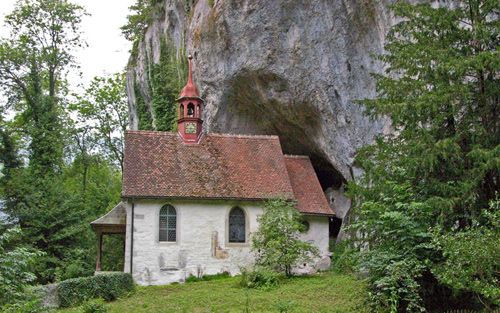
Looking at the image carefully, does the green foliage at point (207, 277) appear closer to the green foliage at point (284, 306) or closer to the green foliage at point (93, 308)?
the green foliage at point (93, 308)

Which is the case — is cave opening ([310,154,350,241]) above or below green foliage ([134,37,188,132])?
below

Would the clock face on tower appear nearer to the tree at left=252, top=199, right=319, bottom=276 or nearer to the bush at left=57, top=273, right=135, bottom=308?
the tree at left=252, top=199, right=319, bottom=276

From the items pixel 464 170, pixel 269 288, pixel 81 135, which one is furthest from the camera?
pixel 81 135

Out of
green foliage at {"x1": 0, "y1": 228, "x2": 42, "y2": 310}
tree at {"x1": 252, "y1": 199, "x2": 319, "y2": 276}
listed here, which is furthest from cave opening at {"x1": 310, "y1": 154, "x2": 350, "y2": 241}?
green foliage at {"x1": 0, "y1": 228, "x2": 42, "y2": 310}

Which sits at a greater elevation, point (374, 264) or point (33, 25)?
point (33, 25)

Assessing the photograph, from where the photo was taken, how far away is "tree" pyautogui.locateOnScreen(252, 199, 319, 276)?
19109 mm

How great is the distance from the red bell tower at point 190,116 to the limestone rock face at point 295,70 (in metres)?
1.85

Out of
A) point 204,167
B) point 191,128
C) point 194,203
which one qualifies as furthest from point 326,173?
point 194,203

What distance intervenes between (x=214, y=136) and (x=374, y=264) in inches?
529

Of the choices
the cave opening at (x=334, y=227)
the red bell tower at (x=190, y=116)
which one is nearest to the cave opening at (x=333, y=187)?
the cave opening at (x=334, y=227)

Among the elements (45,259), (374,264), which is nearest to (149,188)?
(45,259)

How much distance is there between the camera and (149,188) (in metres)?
21.2

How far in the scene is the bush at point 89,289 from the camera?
1742cm

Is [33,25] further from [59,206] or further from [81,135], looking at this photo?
[59,206]
